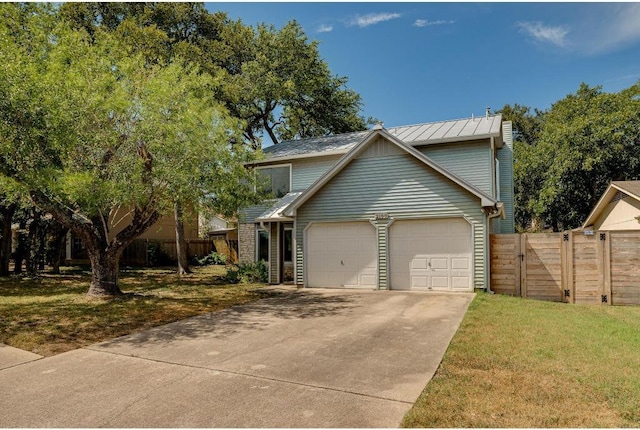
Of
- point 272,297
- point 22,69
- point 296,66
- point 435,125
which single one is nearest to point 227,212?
point 272,297

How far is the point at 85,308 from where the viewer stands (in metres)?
10.4

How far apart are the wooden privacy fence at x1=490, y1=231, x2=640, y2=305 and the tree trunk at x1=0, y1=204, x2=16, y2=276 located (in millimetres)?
19500

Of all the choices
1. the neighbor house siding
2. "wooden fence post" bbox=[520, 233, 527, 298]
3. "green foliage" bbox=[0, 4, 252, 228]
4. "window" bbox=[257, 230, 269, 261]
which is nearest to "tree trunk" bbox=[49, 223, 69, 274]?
"green foliage" bbox=[0, 4, 252, 228]

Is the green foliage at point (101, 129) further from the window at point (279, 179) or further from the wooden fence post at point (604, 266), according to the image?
the wooden fence post at point (604, 266)

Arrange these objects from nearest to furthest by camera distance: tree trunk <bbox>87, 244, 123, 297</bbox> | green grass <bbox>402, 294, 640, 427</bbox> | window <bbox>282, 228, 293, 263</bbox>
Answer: green grass <bbox>402, 294, 640, 427</bbox> < tree trunk <bbox>87, 244, 123, 297</bbox> < window <bbox>282, 228, 293, 263</bbox>

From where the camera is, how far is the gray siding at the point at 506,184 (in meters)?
17.8

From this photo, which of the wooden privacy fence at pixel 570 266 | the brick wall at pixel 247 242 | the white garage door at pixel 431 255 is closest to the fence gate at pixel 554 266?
the wooden privacy fence at pixel 570 266

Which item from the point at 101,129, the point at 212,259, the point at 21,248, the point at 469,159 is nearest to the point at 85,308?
the point at 101,129

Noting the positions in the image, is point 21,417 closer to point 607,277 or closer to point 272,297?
point 272,297

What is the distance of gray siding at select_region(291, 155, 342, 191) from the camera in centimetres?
1728

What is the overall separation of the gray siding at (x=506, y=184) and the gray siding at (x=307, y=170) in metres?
7.77

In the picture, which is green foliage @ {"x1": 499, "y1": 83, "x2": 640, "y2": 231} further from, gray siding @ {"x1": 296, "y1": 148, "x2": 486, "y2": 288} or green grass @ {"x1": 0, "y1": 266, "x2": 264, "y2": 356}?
green grass @ {"x1": 0, "y1": 266, "x2": 264, "y2": 356}

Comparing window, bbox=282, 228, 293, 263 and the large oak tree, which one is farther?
window, bbox=282, 228, 293, 263

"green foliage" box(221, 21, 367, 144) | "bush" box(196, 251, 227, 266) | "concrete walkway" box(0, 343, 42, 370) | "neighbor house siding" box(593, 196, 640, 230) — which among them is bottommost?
"bush" box(196, 251, 227, 266)
